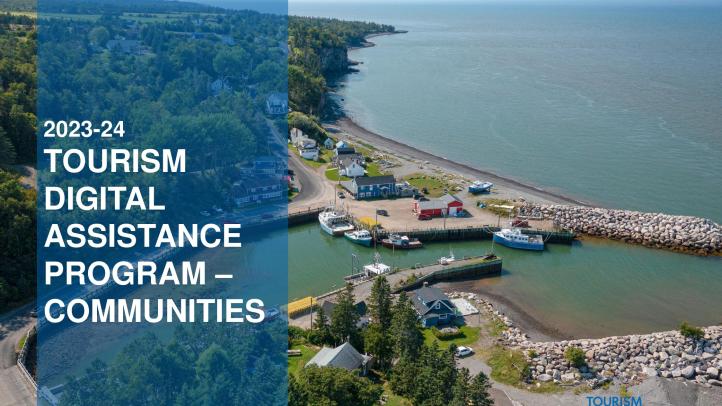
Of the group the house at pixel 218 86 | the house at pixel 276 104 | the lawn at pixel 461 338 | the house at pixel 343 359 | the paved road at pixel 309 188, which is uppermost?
the house at pixel 218 86

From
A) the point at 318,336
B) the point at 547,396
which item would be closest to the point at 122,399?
the point at 318,336

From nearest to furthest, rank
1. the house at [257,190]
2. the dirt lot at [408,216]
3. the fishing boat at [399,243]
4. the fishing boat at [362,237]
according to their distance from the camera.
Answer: the fishing boat at [399,243] → the fishing boat at [362,237] → the dirt lot at [408,216] → the house at [257,190]

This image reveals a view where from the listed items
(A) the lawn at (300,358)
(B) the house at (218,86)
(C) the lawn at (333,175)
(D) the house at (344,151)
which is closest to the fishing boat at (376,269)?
(A) the lawn at (300,358)

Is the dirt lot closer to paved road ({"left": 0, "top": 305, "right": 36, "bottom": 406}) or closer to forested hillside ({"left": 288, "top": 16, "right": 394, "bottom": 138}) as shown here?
forested hillside ({"left": 288, "top": 16, "right": 394, "bottom": 138})

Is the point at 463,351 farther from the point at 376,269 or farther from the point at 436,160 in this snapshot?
the point at 436,160

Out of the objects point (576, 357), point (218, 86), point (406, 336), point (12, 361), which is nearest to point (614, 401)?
point (576, 357)

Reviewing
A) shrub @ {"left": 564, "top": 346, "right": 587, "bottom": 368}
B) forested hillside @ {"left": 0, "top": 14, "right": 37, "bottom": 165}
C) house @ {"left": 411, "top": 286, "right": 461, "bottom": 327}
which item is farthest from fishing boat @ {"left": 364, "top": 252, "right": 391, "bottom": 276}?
forested hillside @ {"left": 0, "top": 14, "right": 37, "bottom": 165}

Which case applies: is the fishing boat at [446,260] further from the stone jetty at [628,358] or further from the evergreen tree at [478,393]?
the evergreen tree at [478,393]
